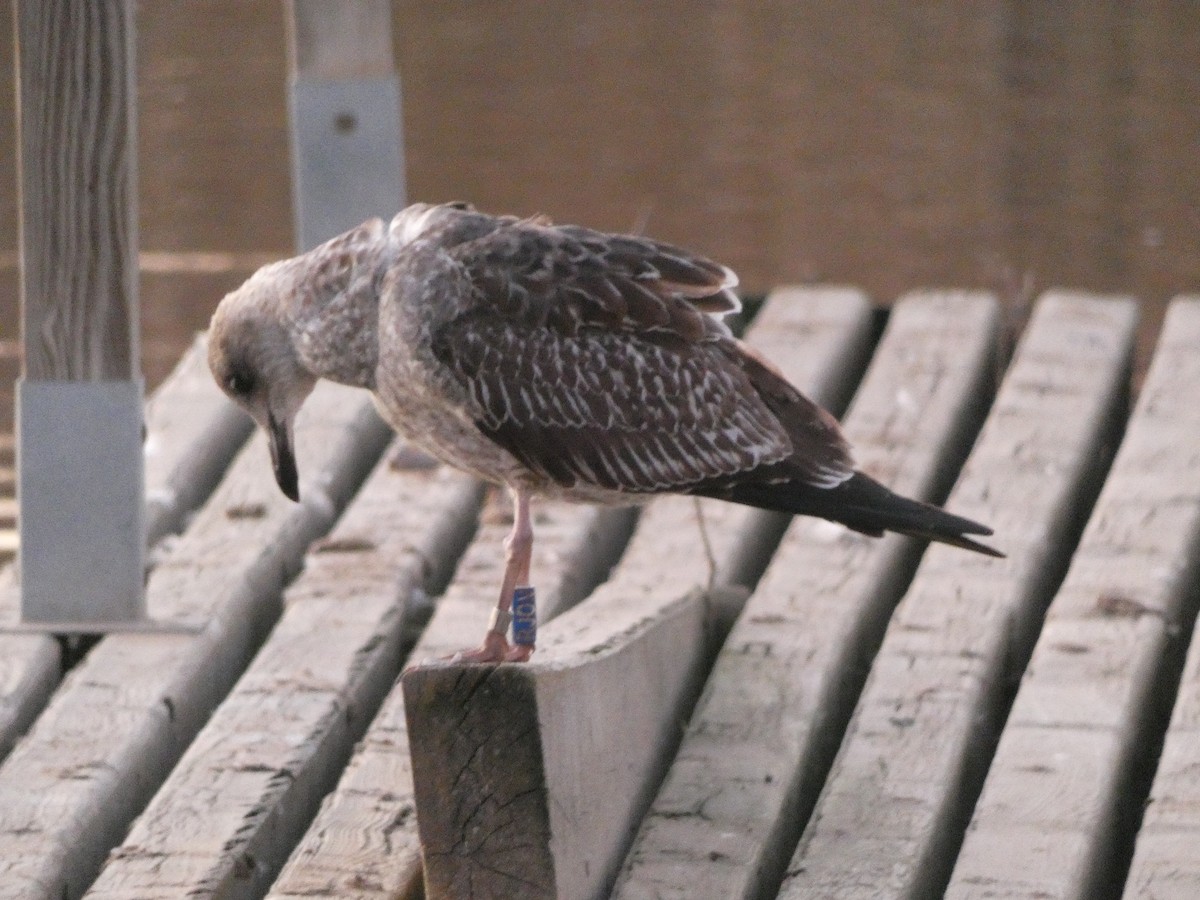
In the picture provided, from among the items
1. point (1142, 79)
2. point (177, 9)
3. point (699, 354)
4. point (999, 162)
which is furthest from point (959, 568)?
point (177, 9)

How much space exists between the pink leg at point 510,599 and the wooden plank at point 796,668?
0.48m

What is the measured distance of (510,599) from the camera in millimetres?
4840

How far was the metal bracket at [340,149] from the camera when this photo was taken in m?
8.01

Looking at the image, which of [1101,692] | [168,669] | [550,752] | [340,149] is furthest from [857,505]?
[340,149]

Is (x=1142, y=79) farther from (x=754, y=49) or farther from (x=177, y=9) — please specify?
(x=177, y=9)

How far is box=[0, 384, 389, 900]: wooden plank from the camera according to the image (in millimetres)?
4855

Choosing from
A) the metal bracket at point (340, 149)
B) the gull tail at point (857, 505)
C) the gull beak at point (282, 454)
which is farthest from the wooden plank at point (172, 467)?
the gull tail at point (857, 505)

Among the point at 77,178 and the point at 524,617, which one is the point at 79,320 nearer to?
the point at 77,178

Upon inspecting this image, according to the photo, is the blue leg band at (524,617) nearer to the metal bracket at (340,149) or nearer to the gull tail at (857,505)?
the gull tail at (857,505)

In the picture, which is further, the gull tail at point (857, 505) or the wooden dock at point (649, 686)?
the gull tail at point (857, 505)

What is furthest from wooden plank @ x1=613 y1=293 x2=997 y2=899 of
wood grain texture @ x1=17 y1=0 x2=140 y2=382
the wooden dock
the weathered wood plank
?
wood grain texture @ x1=17 y1=0 x2=140 y2=382

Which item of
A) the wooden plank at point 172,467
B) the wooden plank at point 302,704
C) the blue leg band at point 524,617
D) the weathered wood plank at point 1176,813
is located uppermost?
the blue leg band at point 524,617

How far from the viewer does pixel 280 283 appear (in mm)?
5191

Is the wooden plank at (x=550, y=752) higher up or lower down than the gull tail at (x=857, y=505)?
lower down
